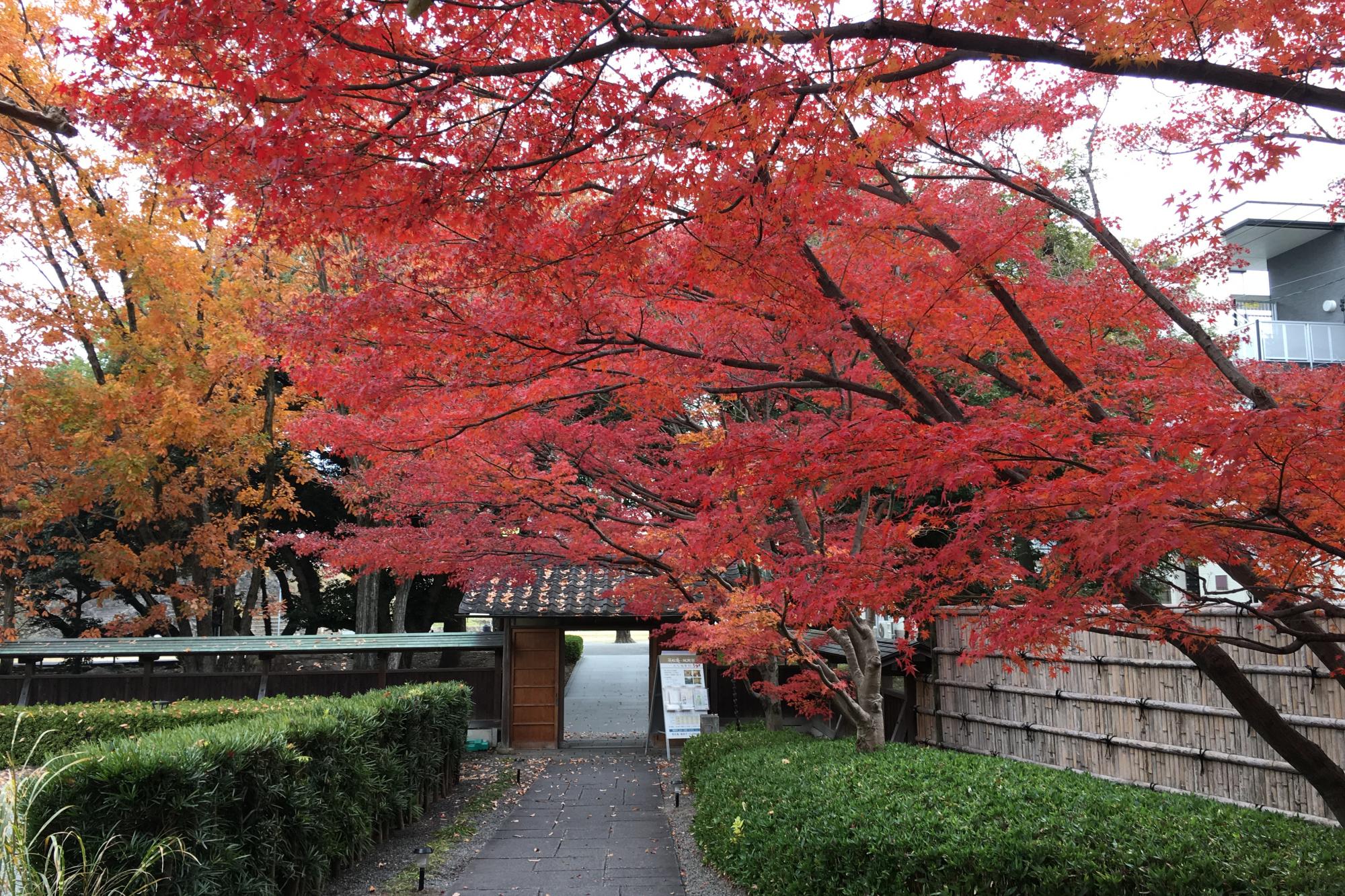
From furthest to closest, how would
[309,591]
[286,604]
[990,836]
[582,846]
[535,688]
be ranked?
1. [286,604]
2. [309,591]
3. [535,688]
4. [582,846]
5. [990,836]

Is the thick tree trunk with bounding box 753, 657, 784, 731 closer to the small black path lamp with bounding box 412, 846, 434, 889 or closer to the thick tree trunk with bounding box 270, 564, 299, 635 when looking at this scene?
the small black path lamp with bounding box 412, 846, 434, 889

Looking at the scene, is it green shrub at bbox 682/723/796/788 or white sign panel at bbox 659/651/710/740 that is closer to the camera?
green shrub at bbox 682/723/796/788

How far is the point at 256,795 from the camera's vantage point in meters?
5.80

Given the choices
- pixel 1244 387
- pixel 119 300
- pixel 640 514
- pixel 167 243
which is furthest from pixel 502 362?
pixel 119 300

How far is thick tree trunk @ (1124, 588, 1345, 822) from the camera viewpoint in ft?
16.2

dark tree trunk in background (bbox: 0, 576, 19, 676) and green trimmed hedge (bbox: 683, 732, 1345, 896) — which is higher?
dark tree trunk in background (bbox: 0, 576, 19, 676)

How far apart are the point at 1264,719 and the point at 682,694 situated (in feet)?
39.3

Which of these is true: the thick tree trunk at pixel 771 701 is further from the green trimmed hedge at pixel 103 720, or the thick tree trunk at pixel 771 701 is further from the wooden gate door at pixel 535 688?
the green trimmed hedge at pixel 103 720

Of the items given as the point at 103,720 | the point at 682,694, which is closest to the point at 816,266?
the point at 103,720

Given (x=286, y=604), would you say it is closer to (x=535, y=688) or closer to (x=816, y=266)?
(x=535, y=688)

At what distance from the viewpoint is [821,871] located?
5828 mm

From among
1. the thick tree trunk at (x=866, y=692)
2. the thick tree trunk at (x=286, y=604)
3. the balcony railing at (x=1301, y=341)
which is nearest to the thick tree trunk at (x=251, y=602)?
the thick tree trunk at (x=286, y=604)

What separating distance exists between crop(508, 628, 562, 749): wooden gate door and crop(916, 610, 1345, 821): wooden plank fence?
8600 mm

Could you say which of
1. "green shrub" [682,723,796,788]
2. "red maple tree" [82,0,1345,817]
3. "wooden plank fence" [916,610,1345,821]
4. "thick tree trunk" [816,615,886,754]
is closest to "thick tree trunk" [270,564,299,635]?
"green shrub" [682,723,796,788]
